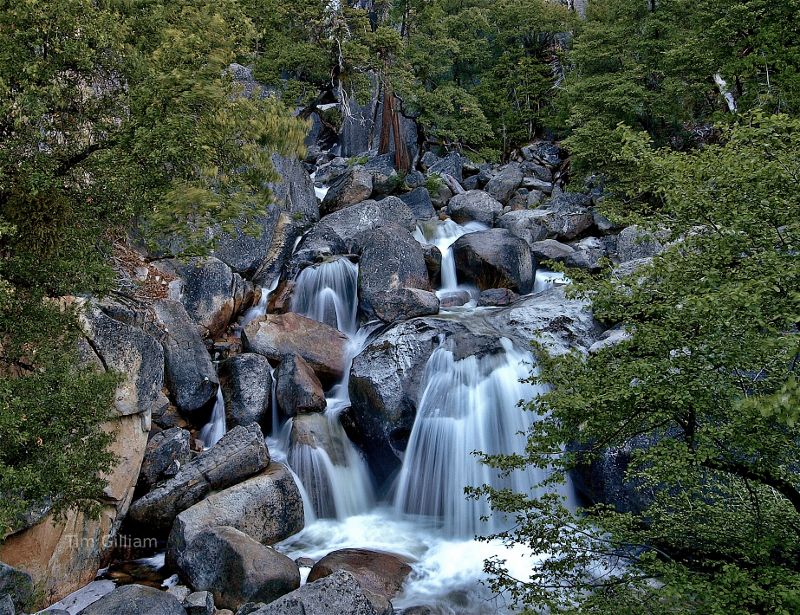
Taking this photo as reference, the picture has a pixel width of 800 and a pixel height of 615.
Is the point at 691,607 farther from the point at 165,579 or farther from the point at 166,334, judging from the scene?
the point at 166,334

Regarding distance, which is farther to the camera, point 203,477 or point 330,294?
point 330,294

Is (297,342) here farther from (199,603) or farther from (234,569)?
(199,603)

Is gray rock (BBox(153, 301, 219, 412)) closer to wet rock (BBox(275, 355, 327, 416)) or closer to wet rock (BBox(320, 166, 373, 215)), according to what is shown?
wet rock (BBox(275, 355, 327, 416))

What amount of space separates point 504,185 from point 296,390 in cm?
1654

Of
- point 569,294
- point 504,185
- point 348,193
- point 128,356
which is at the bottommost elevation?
point 569,294

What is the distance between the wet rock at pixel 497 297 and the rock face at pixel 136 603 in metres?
11.3

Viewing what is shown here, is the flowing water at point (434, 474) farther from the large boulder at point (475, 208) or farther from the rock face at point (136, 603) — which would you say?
the large boulder at point (475, 208)

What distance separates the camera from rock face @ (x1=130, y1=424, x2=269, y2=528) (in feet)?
32.1

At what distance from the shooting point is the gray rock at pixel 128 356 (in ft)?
31.1

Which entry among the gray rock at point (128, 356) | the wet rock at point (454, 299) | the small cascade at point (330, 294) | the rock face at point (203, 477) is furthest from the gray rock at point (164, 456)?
the wet rock at point (454, 299)

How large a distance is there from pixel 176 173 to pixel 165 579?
668cm

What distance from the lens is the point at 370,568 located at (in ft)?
30.1

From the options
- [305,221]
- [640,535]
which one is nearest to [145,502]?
[640,535]

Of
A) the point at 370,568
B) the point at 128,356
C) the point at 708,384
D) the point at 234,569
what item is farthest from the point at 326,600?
the point at 128,356
